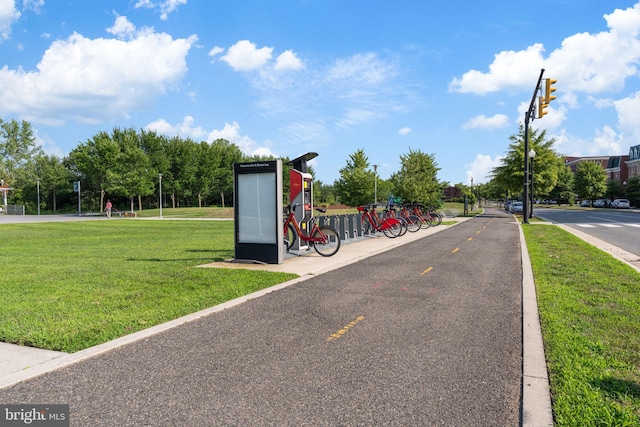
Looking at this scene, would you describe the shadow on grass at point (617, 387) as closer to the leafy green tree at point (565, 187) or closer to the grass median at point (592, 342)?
the grass median at point (592, 342)

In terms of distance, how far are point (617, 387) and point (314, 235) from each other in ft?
26.9

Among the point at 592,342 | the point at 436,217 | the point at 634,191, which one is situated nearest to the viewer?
the point at 592,342

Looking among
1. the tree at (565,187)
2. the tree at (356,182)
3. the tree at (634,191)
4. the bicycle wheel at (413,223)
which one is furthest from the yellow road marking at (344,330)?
the tree at (565,187)

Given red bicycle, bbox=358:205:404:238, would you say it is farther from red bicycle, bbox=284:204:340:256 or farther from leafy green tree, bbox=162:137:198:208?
leafy green tree, bbox=162:137:198:208

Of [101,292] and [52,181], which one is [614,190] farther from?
[52,181]

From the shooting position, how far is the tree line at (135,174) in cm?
5219

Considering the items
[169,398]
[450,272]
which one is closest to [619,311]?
[450,272]

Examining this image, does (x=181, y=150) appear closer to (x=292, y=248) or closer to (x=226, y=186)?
(x=226, y=186)

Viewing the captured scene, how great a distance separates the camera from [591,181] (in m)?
75.5

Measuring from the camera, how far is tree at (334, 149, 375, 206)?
167 ft

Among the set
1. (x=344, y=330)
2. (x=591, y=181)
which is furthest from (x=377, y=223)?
(x=591, y=181)

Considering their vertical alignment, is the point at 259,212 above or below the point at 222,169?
below

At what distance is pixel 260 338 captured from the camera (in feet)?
14.6

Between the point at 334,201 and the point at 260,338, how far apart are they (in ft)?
240
